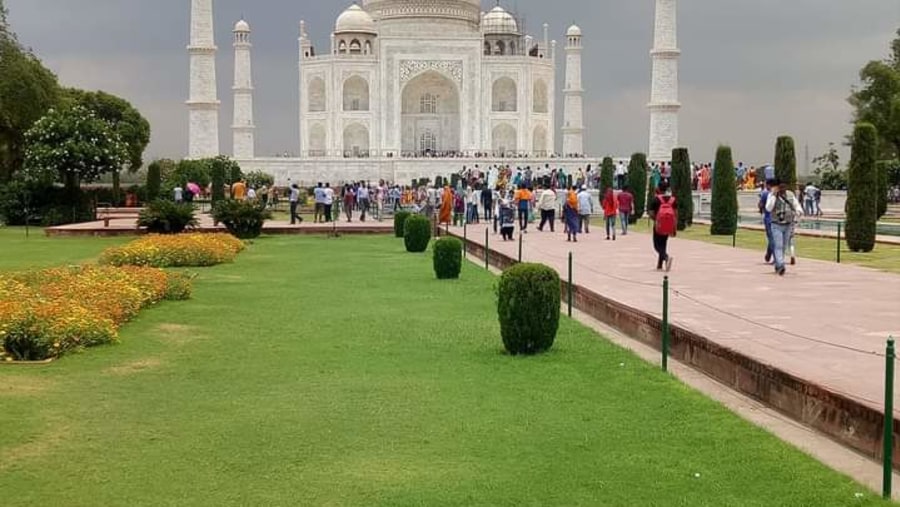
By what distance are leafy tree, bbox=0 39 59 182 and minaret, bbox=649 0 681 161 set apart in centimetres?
2060

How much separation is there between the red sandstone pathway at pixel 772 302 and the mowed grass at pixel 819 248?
78cm

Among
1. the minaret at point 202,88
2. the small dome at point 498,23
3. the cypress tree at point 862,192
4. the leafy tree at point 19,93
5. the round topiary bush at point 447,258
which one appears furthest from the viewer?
the small dome at point 498,23

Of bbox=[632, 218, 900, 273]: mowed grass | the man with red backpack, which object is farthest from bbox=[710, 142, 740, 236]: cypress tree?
the man with red backpack

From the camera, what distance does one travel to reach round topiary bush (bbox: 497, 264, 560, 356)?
7609 mm

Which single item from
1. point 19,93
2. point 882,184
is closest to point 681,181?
point 882,184

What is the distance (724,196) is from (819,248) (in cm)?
397

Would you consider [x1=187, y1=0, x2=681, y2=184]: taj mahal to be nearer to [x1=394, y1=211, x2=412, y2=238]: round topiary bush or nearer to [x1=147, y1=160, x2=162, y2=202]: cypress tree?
[x1=147, y1=160, x2=162, y2=202]: cypress tree

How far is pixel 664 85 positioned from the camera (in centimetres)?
4072

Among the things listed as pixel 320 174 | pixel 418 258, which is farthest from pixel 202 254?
pixel 320 174

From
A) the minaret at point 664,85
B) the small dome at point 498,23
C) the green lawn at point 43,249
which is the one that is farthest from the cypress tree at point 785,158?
the small dome at point 498,23

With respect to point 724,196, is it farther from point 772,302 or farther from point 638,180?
point 772,302

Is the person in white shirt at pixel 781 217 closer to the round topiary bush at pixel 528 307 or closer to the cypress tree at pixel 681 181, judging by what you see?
the round topiary bush at pixel 528 307

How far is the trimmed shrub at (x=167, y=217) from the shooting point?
21516 mm

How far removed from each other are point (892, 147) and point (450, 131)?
68.2ft
